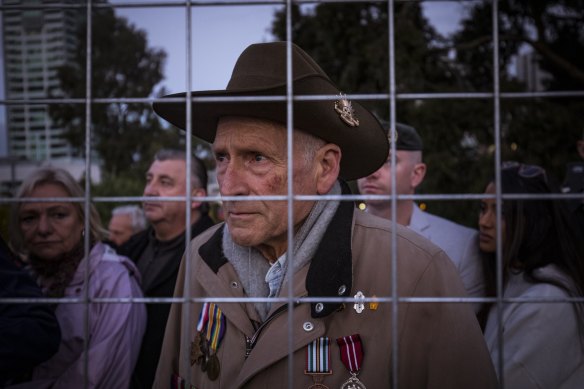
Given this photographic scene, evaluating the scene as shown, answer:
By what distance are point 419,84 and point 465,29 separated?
178cm

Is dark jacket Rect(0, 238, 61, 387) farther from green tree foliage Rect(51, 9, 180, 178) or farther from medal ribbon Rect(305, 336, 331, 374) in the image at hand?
green tree foliage Rect(51, 9, 180, 178)

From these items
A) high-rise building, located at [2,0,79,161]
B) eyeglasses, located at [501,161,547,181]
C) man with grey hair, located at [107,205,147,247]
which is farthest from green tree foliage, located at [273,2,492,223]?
eyeglasses, located at [501,161,547,181]

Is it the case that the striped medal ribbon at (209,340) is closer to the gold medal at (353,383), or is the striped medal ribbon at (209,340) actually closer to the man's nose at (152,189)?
the gold medal at (353,383)

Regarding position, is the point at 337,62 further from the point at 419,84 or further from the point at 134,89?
the point at 134,89

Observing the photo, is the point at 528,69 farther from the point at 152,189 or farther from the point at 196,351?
the point at 196,351

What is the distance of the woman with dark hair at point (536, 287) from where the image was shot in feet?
6.95

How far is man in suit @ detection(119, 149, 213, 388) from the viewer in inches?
120

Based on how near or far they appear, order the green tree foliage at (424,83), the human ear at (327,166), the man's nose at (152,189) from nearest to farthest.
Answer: the human ear at (327,166), the man's nose at (152,189), the green tree foliage at (424,83)

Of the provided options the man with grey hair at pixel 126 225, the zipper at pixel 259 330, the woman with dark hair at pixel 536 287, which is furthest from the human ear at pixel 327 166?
the man with grey hair at pixel 126 225

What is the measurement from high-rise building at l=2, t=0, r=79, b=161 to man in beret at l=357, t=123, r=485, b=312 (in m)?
2.04

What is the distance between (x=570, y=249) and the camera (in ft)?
7.89

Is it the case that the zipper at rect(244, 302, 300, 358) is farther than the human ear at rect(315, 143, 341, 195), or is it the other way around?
the human ear at rect(315, 143, 341, 195)

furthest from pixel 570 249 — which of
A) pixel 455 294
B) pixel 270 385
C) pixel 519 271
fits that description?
pixel 270 385

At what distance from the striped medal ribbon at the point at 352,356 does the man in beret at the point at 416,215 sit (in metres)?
1.55
